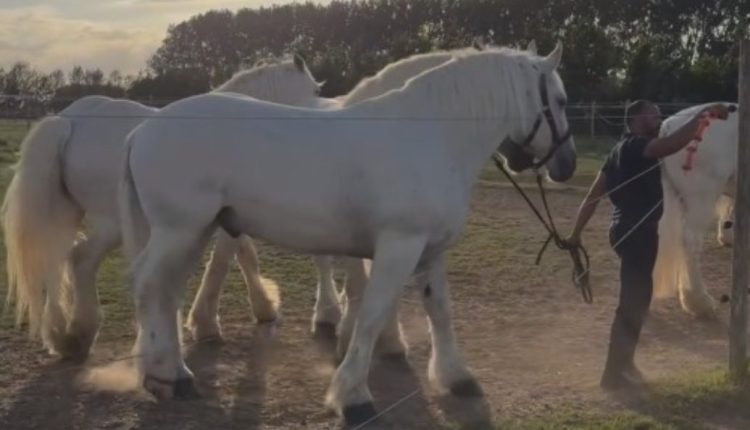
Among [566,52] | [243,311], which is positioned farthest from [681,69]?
[243,311]

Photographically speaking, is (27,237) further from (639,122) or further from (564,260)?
(564,260)

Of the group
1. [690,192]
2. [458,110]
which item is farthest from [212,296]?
[690,192]

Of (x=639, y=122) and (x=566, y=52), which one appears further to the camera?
(x=566, y=52)

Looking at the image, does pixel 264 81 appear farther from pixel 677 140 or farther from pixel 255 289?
pixel 677 140

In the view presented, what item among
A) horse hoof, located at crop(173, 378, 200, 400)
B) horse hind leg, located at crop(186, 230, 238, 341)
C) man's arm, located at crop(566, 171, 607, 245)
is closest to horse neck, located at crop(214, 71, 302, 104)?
horse hind leg, located at crop(186, 230, 238, 341)

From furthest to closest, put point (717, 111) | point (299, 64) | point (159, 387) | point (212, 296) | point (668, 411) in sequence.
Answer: point (299, 64), point (212, 296), point (717, 111), point (159, 387), point (668, 411)

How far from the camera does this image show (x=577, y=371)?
6824 mm

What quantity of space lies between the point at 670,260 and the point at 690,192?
2.27 ft

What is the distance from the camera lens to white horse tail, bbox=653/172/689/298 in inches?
343

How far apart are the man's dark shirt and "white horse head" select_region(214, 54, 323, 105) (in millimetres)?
2806

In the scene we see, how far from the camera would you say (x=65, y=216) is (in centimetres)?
714

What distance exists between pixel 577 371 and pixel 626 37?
57.5m

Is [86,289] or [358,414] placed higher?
[86,289]

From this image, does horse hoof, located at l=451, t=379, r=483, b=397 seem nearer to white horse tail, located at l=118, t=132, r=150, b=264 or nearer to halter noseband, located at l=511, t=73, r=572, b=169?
halter noseband, located at l=511, t=73, r=572, b=169
